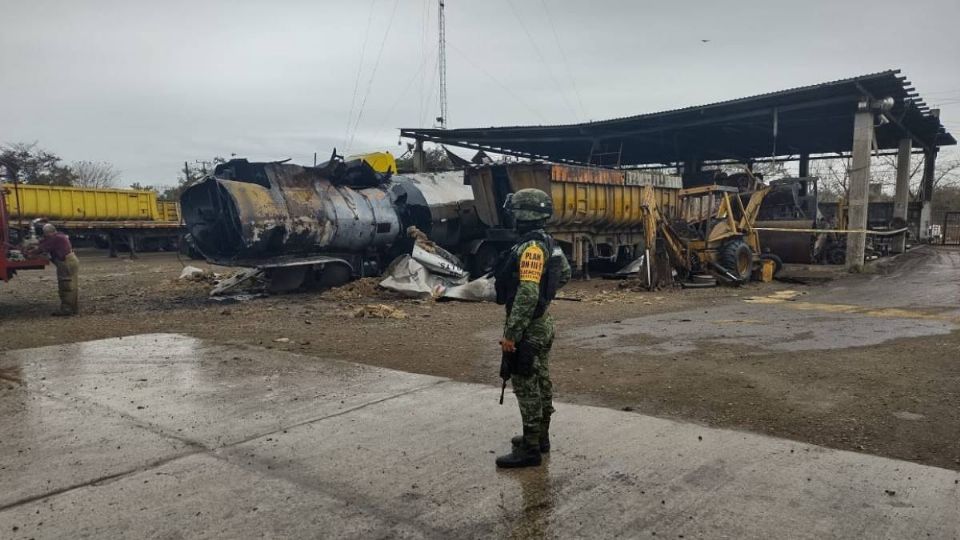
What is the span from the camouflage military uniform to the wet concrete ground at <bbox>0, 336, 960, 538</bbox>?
0.94 feet

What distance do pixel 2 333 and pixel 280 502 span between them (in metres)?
8.02

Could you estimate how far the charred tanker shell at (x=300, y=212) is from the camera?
39.9 feet

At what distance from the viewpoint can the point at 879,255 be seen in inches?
869

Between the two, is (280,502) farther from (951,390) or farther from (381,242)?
(381,242)

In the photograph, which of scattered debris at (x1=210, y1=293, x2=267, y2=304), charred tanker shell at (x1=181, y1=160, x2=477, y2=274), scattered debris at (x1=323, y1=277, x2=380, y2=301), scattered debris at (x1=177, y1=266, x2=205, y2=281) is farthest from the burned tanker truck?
scattered debris at (x1=177, y1=266, x2=205, y2=281)

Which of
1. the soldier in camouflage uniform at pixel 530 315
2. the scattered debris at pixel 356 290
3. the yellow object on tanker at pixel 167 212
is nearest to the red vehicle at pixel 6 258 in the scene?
the scattered debris at pixel 356 290

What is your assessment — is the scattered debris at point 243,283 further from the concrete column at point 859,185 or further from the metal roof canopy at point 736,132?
the concrete column at point 859,185

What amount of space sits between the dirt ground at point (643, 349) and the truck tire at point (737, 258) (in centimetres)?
54

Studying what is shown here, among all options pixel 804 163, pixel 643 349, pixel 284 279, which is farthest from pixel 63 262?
pixel 804 163

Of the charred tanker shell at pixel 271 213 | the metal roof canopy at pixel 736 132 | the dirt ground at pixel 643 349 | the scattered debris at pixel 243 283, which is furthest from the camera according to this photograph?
the metal roof canopy at pixel 736 132

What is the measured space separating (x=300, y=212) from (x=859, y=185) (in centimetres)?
1449

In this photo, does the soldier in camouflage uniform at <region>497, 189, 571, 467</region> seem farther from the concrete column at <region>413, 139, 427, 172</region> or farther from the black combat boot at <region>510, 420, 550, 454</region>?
the concrete column at <region>413, 139, 427, 172</region>

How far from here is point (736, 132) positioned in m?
24.1

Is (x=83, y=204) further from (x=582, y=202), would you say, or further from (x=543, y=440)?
(x=543, y=440)
